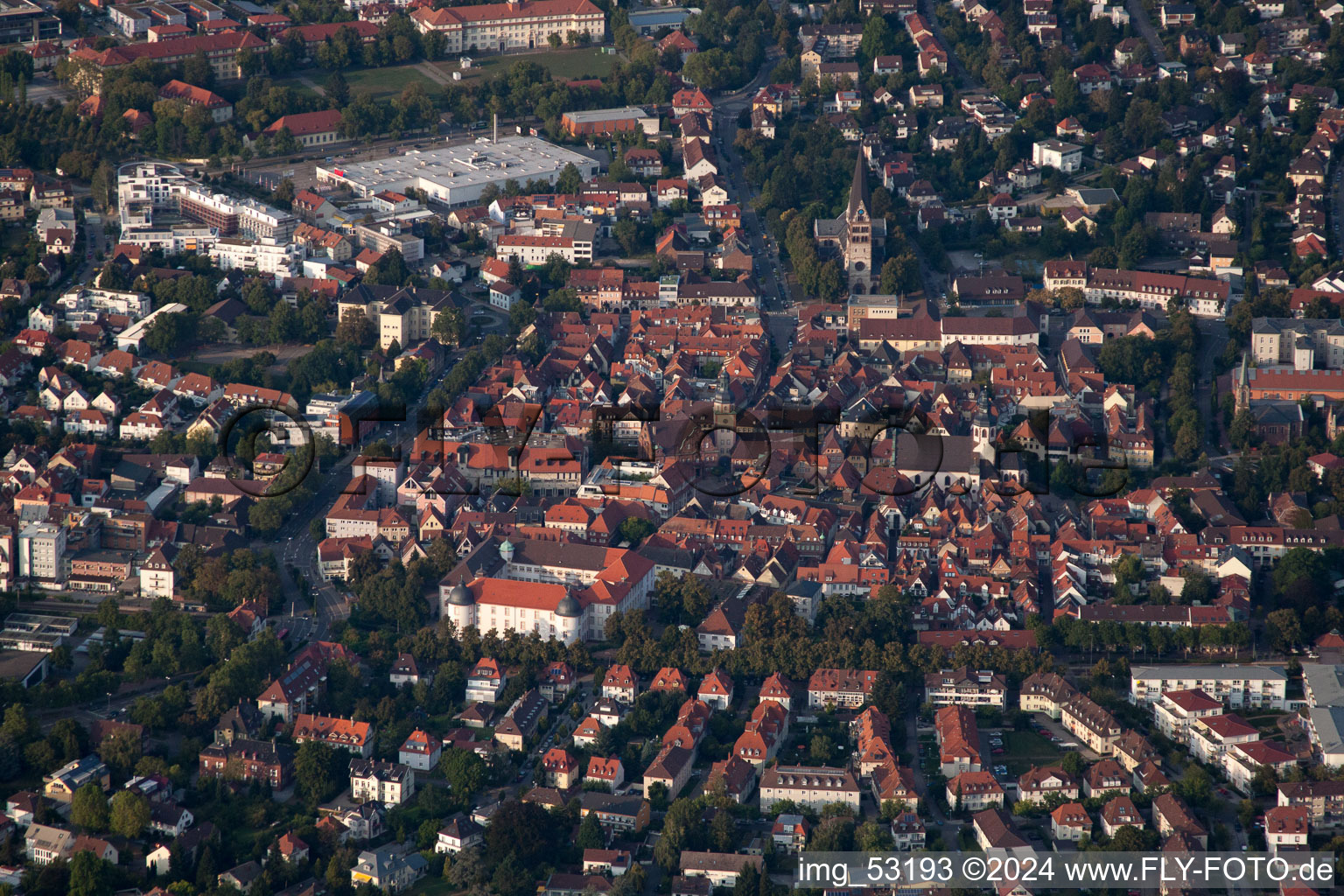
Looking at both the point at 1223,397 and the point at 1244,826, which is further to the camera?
the point at 1223,397

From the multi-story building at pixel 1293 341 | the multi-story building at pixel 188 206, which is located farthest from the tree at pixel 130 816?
the multi-story building at pixel 1293 341

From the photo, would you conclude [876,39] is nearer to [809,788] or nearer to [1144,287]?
[1144,287]

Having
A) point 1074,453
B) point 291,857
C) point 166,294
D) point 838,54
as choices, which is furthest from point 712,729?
Result: point 838,54

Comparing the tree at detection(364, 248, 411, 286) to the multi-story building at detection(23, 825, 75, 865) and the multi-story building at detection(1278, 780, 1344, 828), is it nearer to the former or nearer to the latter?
the multi-story building at detection(23, 825, 75, 865)

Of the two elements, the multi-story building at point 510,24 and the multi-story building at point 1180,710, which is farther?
the multi-story building at point 510,24

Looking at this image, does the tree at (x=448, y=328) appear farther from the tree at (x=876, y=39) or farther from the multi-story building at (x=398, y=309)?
the tree at (x=876, y=39)

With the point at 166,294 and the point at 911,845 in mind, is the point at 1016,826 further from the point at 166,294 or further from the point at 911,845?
the point at 166,294

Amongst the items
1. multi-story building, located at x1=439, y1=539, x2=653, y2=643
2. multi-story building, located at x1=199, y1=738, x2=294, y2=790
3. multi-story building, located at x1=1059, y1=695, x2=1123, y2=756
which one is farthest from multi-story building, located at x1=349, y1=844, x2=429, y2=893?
multi-story building, located at x1=1059, y1=695, x2=1123, y2=756
